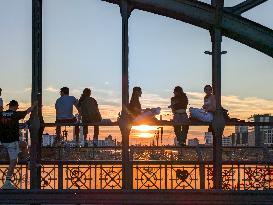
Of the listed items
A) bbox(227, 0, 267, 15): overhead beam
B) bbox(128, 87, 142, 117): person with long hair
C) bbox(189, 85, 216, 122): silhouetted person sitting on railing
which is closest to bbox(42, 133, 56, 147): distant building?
bbox(128, 87, 142, 117): person with long hair

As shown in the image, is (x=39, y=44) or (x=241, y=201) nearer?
(x=241, y=201)

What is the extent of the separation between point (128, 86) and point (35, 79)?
4.03ft

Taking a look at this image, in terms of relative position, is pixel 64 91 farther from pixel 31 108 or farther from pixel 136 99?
pixel 31 108

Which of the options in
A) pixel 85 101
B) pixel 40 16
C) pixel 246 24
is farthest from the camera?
pixel 85 101

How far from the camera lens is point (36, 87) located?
28.7 feet

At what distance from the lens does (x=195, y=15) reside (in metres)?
8.20

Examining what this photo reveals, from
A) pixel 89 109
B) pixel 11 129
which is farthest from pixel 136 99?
pixel 11 129

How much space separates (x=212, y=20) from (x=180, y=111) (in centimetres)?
325

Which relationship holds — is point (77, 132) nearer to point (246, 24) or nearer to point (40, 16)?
point (40, 16)

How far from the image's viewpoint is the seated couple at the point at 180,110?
32.2 feet

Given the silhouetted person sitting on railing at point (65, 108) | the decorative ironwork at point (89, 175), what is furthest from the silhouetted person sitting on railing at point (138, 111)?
the decorative ironwork at point (89, 175)

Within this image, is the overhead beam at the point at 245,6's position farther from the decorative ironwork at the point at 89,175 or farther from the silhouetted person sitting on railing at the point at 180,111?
the decorative ironwork at the point at 89,175

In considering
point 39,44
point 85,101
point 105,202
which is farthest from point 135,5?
point 85,101

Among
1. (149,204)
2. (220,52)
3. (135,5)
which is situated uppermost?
(135,5)
